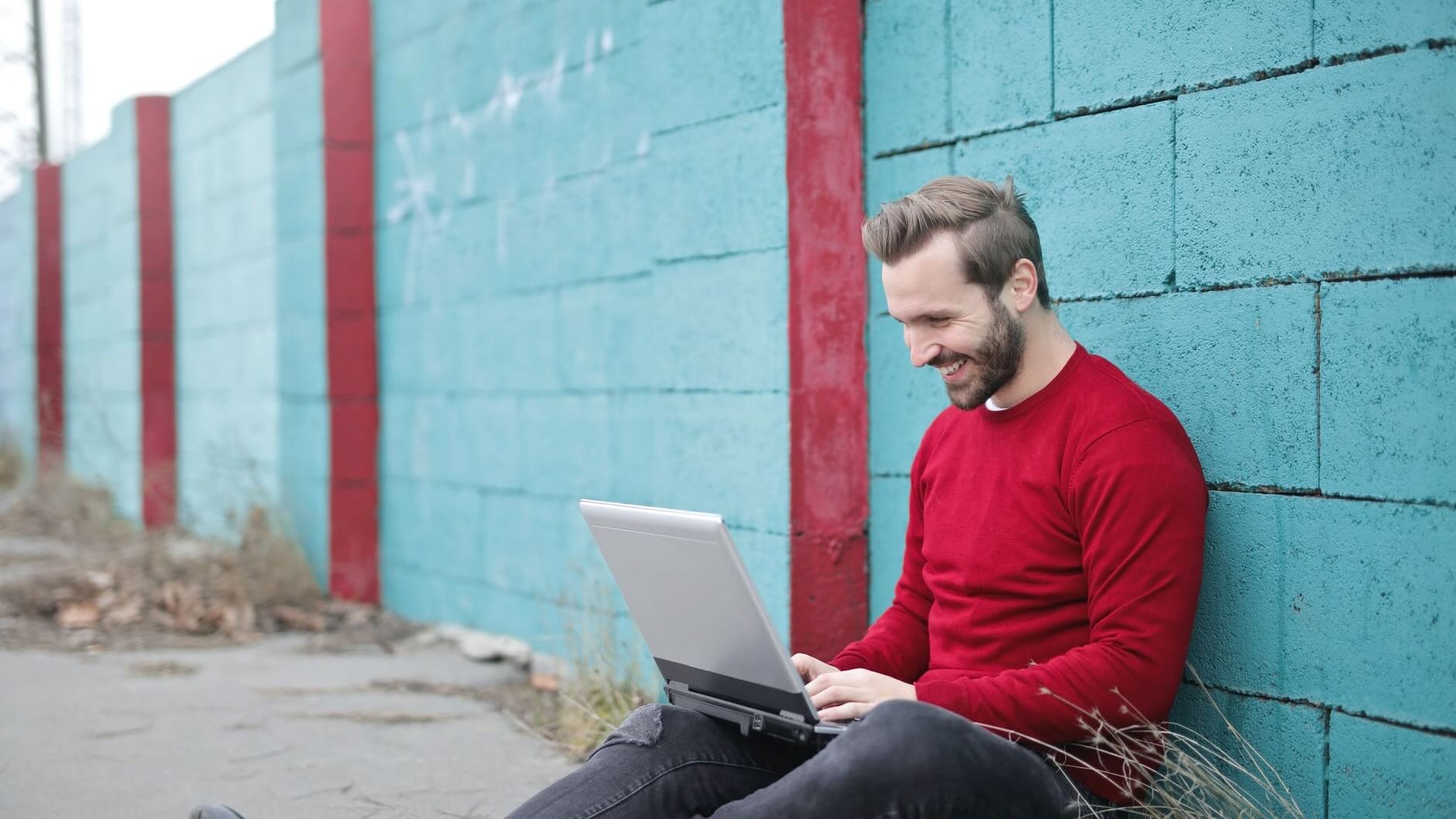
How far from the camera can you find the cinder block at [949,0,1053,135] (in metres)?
2.97

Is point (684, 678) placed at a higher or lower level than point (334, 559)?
higher

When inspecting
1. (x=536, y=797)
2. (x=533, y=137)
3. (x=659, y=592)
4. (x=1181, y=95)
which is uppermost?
(x=533, y=137)

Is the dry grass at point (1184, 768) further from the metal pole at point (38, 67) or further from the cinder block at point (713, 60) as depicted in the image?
the metal pole at point (38, 67)

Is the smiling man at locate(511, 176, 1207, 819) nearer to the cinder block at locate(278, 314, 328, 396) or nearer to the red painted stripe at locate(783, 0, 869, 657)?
the red painted stripe at locate(783, 0, 869, 657)

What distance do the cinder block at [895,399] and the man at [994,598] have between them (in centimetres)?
71

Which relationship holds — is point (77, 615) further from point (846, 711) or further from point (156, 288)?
point (846, 711)

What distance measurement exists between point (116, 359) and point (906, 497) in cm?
938

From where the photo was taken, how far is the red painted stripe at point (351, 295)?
6449 mm

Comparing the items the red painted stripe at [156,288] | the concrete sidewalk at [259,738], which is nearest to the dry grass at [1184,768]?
the concrete sidewalk at [259,738]

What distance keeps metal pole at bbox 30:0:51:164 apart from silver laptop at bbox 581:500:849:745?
690 inches

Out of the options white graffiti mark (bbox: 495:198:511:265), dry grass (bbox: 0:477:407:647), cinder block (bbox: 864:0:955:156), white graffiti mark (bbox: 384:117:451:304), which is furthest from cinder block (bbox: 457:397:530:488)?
cinder block (bbox: 864:0:955:156)

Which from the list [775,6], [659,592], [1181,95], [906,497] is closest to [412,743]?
[906,497]

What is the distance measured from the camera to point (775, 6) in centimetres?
350

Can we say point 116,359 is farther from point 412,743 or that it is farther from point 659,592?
point 659,592
